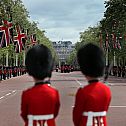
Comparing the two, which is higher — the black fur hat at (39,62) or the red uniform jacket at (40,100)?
the black fur hat at (39,62)

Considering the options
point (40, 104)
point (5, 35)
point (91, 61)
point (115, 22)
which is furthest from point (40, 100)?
point (115, 22)

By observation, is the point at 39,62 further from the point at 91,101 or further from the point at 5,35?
the point at 5,35

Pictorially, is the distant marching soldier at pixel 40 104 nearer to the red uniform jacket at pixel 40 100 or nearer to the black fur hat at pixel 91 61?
the red uniform jacket at pixel 40 100

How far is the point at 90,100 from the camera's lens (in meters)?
5.29

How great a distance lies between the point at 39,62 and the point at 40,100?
585 millimetres

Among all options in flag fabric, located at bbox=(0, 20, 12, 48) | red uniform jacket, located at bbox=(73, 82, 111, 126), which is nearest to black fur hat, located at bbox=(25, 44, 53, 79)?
red uniform jacket, located at bbox=(73, 82, 111, 126)

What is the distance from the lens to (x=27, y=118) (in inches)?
216

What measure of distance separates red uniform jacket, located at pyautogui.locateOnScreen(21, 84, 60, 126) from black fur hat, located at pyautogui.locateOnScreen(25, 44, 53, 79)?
0.27m

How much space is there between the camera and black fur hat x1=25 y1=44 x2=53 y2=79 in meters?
5.66

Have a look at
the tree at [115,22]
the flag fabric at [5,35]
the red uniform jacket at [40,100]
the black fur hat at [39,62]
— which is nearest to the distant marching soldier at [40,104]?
the red uniform jacket at [40,100]

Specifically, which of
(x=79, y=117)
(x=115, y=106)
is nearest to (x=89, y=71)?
(x=79, y=117)

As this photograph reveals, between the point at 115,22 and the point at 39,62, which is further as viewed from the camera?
the point at 115,22

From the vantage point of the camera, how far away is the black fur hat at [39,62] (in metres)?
5.66

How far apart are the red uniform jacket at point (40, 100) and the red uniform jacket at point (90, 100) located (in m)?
0.27
